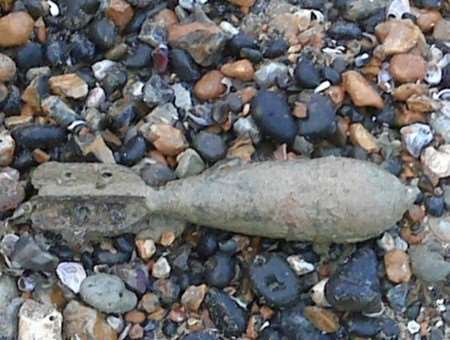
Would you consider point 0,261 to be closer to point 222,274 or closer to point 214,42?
point 222,274

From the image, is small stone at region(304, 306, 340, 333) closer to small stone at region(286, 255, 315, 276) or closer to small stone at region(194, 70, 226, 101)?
small stone at region(286, 255, 315, 276)

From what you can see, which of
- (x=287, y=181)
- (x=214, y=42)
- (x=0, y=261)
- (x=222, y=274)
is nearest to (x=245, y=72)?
(x=214, y=42)

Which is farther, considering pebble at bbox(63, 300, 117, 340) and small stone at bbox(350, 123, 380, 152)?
small stone at bbox(350, 123, 380, 152)

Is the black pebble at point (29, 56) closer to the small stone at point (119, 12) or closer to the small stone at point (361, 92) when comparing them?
the small stone at point (119, 12)

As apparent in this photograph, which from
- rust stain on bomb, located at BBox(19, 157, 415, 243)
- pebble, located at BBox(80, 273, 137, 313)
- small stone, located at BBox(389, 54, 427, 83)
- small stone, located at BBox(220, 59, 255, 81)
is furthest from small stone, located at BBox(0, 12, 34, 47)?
small stone, located at BBox(389, 54, 427, 83)

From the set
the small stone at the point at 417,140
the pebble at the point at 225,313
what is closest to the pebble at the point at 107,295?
the pebble at the point at 225,313

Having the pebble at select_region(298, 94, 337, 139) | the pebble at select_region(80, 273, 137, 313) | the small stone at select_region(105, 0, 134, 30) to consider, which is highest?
the small stone at select_region(105, 0, 134, 30)

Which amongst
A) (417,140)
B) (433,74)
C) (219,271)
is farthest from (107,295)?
(433,74)
